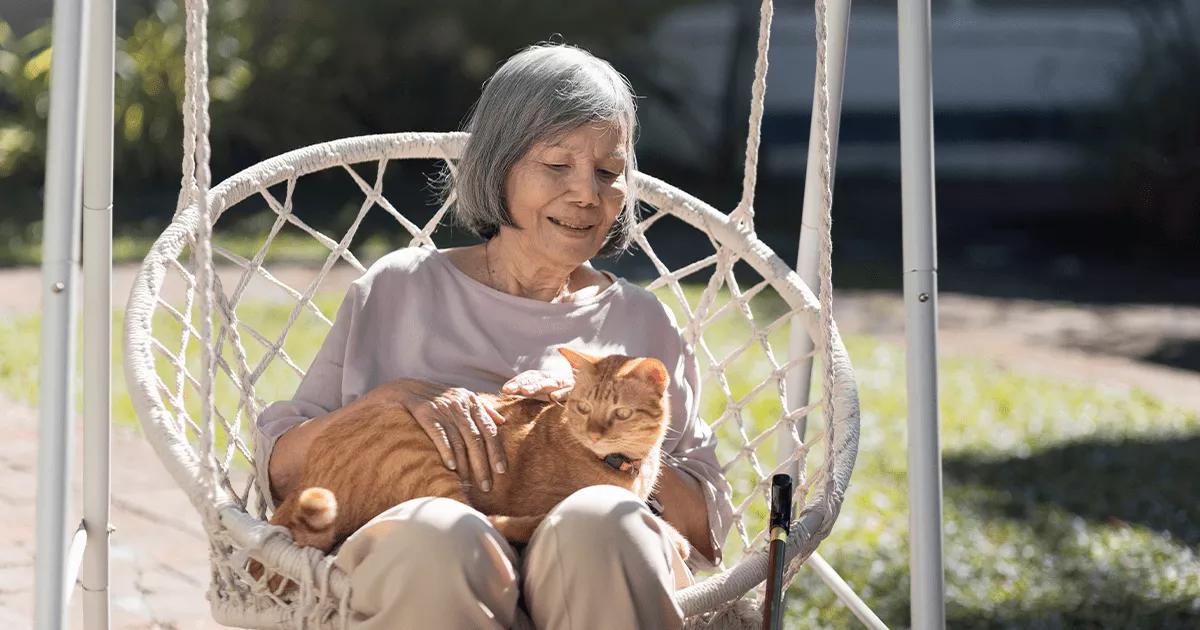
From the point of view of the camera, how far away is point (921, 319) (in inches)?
Answer: 70.9

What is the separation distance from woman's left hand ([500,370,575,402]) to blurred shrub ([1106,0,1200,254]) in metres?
5.92

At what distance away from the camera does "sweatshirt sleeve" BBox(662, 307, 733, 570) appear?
80.5 inches

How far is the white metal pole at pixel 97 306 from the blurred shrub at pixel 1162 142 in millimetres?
6150

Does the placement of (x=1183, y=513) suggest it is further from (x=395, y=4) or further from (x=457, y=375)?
(x=395, y=4)

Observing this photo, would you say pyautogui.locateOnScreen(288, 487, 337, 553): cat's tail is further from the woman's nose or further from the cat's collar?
the woman's nose

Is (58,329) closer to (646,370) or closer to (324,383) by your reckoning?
(324,383)

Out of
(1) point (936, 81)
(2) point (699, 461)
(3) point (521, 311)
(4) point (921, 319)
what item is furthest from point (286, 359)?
(1) point (936, 81)

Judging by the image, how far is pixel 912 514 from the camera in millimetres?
1798

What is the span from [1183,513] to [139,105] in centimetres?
584

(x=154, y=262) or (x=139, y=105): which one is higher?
(x=139, y=105)

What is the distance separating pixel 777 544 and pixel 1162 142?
20.3ft

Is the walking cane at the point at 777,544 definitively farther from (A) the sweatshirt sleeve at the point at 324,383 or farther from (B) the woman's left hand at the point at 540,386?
(A) the sweatshirt sleeve at the point at 324,383

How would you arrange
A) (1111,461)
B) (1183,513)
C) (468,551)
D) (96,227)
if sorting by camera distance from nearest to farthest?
(468,551), (96,227), (1183,513), (1111,461)

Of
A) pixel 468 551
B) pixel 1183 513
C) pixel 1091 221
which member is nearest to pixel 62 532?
pixel 468 551
